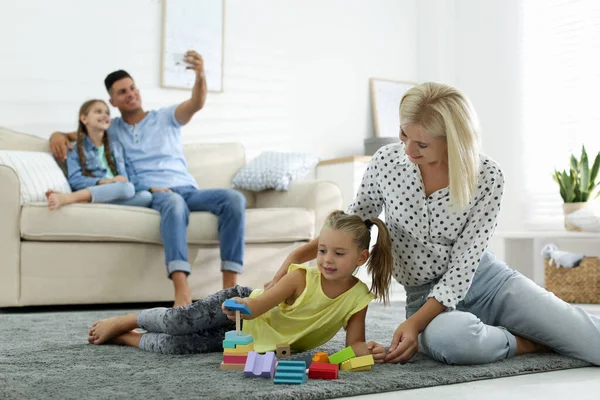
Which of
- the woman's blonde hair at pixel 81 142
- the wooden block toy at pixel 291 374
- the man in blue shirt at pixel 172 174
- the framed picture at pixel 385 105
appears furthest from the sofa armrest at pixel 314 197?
the wooden block toy at pixel 291 374

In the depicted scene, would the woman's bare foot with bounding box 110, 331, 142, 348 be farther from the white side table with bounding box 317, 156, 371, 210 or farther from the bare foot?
the white side table with bounding box 317, 156, 371, 210

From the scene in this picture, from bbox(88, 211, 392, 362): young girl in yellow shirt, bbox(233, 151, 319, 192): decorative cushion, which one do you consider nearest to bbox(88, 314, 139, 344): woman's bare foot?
bbox(88, 211, 392, 362): young girl in yellow shirt

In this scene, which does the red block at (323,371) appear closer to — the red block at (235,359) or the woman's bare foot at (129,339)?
the red block at (235,359)

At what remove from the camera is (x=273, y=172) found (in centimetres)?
375

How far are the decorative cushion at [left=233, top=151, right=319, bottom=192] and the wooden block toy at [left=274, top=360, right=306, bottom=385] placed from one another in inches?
89.9

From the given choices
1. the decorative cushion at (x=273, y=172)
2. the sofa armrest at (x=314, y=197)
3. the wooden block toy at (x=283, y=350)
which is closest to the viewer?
the wooden block toy at (x=283, y=350)

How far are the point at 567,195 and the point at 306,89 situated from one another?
1.85 meters

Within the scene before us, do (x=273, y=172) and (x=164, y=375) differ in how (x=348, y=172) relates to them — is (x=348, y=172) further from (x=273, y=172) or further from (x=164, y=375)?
(x=164, y=375)

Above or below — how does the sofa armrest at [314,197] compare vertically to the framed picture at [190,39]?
below

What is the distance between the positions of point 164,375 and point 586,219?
2.75 meters

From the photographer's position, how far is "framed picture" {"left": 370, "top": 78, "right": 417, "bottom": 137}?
16.5 feet

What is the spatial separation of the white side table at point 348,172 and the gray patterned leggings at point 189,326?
252cm

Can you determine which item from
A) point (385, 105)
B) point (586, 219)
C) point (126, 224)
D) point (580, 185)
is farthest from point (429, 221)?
point (385, 105)

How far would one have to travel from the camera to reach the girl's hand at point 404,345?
64.4 inches
